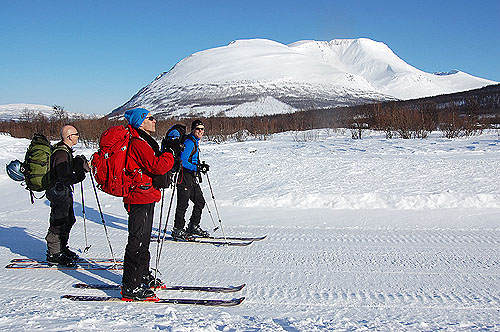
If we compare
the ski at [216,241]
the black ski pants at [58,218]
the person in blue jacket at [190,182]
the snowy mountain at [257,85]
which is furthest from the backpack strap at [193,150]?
the snowy mountain at [257,85]

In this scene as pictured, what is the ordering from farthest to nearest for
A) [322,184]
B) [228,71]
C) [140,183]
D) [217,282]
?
[228,71]
[322,184]
[217,282]
[140,183]

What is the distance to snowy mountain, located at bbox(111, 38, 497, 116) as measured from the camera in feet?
352

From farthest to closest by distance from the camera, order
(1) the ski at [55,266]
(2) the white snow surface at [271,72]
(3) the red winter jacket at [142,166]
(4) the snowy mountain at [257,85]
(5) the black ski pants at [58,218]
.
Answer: (2) the white snow surface at [271,72] < (4) the snowy mountain at [257,85] < (5) the black ski pants at [58,218] < (1) the ski at [55,266] < (3) the red winter jacket at [142,166]

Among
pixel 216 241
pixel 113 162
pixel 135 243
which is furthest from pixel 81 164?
pixel 216 241

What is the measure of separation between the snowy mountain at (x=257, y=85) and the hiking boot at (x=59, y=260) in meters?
86.3

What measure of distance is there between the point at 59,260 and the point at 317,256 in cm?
336

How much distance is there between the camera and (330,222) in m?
7.12

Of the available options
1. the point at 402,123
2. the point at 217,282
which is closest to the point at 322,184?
the point at 217,282

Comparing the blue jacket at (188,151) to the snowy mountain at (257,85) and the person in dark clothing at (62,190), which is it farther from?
the snowy mountain at (257,85)

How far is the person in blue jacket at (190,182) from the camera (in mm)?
6000

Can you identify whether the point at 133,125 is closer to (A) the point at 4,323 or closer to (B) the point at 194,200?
(A) the point at 4,323

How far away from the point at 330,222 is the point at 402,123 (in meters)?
15.3

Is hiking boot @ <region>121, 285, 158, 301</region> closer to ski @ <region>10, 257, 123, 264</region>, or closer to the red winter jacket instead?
the red winter jacket

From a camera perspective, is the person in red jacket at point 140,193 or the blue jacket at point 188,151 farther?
the blue jacket at point 188,151
